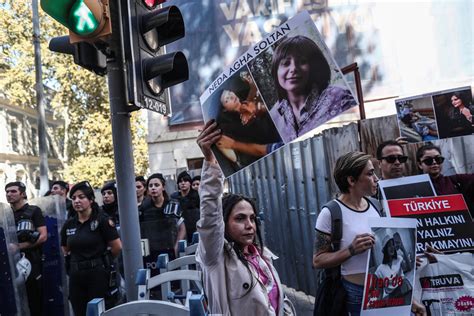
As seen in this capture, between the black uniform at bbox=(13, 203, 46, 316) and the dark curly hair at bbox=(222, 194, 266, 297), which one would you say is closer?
the dark curly hair at bbox=(222, 194, 266, 297)

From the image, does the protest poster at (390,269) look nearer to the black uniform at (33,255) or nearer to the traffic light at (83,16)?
the traffic light at (83,16)

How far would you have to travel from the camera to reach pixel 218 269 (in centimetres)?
251

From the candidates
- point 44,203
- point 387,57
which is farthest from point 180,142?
point 44,203

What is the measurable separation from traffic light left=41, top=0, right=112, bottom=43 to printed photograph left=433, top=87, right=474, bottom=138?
2887 millimetres

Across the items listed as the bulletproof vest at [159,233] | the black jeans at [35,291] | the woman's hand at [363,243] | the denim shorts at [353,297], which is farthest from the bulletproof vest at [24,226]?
the woman's hand at [363,243]

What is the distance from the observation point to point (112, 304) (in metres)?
5.48

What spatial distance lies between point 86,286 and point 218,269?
3282mm

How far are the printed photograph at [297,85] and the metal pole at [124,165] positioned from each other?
5.43ft

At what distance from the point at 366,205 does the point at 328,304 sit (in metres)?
0.63

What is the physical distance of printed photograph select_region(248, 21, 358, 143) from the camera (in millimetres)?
2643

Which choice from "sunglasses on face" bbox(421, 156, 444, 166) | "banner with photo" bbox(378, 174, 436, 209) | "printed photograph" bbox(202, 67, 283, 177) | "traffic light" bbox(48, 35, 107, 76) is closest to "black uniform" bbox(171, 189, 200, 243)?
"traffic light" bbox(48, 35, 107, 76)

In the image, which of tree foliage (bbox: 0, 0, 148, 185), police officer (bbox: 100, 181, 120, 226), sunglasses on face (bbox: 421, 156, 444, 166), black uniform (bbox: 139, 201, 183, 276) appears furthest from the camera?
tree foliage (bbox: 0, 0, 148, 185)

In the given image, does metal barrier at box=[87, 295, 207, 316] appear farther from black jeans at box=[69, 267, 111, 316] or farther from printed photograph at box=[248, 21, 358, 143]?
black jeans at box=[69, 267, 111, 316]

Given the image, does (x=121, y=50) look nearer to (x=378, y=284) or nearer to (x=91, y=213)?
(x=91, y=213)
